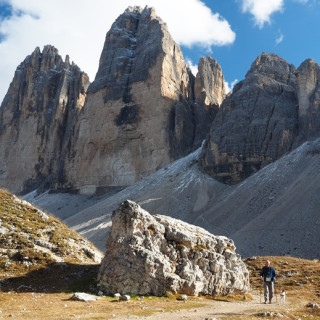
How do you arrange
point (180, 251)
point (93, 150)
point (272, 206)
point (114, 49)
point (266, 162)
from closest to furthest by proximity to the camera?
point (180, 251)
point (272, 206)
point (266, 162)
point (93, 150)
point (114, 49)

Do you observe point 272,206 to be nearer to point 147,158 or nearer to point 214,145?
point 214,145

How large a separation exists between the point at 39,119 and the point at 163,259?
356ft

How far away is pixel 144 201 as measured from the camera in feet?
226

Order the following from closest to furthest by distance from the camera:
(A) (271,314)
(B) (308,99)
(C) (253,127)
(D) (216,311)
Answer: (A) (271,314), (D) (216,311), (B) (308,99), (C) (253,127)

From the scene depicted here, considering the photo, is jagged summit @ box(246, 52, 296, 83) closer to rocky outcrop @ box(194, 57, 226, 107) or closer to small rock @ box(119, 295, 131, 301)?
rocky outcrop @ box(194, 57, 226, 107)

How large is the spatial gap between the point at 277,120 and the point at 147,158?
28015mm

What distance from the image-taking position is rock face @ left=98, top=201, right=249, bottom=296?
16484 millimetres

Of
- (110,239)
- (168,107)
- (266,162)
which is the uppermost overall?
(168,107)

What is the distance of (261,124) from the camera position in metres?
78.2

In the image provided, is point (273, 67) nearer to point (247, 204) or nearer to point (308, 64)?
point (308, 64)

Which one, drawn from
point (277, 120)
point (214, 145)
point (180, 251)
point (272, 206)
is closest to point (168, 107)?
point (214, 145)

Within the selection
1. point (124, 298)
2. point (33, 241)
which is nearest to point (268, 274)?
point (124, 298)

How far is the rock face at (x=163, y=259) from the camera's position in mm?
16484

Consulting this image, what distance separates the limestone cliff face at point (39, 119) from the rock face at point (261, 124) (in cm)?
4556
